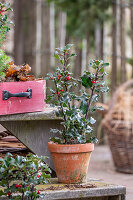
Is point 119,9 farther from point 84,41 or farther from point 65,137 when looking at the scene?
point 65,137

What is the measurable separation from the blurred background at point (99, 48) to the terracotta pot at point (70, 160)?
889 millimetres

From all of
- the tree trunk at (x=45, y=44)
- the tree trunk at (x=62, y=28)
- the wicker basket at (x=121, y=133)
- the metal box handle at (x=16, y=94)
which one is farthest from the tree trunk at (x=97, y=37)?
the metal box handle at (x=16, y=94)

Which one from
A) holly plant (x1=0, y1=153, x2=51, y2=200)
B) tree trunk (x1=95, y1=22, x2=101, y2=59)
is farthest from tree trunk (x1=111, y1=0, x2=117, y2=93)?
holly plant (x1=0, y1=153, x2=51, y2=200)

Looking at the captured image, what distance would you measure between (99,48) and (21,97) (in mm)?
4228

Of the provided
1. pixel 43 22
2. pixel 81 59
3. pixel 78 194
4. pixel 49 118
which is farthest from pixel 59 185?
pixel 43 22

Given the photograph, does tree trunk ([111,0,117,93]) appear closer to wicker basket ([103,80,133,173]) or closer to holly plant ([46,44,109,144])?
wicker basket ([103,80,133,173])

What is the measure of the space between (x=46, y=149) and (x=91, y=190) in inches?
16.4

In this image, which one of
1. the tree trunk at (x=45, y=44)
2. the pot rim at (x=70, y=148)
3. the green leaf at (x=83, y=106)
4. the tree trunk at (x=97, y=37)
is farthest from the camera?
the tree trunk at (x=45, y=44)

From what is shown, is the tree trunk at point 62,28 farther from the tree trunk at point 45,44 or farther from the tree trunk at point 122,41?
the tree trunk at point 122,41

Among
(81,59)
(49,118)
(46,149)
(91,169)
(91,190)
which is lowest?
(91,169)

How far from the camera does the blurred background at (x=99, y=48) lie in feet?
14.5

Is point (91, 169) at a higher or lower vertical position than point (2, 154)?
lower

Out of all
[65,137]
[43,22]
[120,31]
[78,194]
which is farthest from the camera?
[43,22]

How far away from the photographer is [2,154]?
8.52ft
